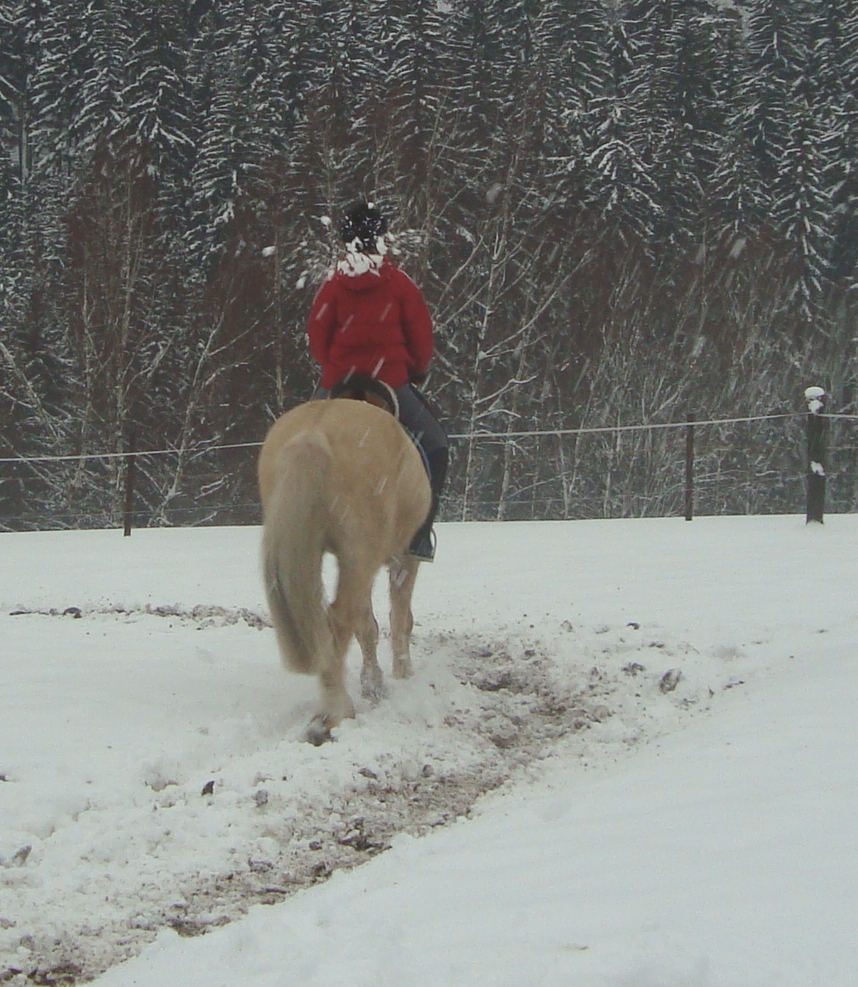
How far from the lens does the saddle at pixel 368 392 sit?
5238 millimetres

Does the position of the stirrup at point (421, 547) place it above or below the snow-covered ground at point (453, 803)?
above

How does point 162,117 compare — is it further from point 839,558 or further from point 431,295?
point 839,558

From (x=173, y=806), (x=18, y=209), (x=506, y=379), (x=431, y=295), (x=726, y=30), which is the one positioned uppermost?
(x=726, y=30)

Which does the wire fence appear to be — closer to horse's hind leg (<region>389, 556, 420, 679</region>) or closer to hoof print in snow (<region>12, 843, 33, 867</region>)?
horse's hind leg (<region>389, 556, 420, 679</region>)

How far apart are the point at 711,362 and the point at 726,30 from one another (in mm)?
15593

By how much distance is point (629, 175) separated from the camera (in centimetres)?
3192

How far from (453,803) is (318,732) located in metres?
0.71

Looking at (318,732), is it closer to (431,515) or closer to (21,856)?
(21,856)

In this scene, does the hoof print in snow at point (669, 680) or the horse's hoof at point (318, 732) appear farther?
the hoof print in snow at point (669, 680)

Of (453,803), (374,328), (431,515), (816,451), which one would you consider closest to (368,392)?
(374,328)

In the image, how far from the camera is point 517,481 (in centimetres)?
2823

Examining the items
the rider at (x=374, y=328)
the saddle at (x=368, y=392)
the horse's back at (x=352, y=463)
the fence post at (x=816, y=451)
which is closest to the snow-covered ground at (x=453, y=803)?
the horse's back at (x=352, y=463)

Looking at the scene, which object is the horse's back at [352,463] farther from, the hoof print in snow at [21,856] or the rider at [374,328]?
the hoof print in snow at [21,856]

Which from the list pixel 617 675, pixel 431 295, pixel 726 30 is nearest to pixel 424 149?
pixel 431 295
